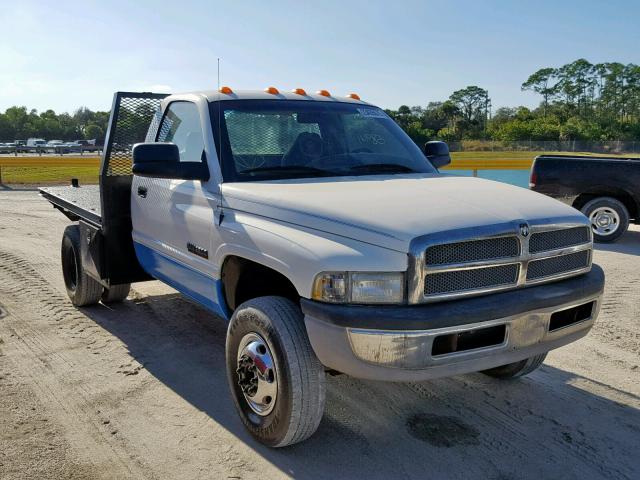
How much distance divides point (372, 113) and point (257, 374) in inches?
91.5

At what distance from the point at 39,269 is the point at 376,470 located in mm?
5927

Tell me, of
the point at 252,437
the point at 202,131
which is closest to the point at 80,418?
the point at 252,437

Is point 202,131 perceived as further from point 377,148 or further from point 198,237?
point 377,148

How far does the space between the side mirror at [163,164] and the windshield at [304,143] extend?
0.18m

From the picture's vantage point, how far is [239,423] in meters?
3.66

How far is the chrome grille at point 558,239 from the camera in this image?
123 inches

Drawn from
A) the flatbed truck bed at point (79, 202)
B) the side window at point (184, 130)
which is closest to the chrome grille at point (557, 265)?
the side window at point (184, 130)

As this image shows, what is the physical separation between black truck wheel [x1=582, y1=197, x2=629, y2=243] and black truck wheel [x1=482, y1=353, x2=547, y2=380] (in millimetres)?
6310

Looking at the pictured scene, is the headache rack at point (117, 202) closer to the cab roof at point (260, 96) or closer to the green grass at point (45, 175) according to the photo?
the cab roof at point (260, 96)

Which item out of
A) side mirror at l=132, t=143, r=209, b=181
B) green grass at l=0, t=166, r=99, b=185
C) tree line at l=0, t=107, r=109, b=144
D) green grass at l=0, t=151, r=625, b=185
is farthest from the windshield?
tree line at l=0, t=107, r=109, b=144

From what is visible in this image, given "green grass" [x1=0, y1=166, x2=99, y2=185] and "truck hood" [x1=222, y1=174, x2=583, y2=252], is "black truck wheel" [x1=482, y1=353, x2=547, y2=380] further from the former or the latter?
"green grass" [x1=0, y1=166, x2=99, y2=185]

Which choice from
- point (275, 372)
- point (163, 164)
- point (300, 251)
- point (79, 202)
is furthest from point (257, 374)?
point (79, 202)

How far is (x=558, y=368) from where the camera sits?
4.53 m

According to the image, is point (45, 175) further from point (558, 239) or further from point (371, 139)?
point (558, 239)
